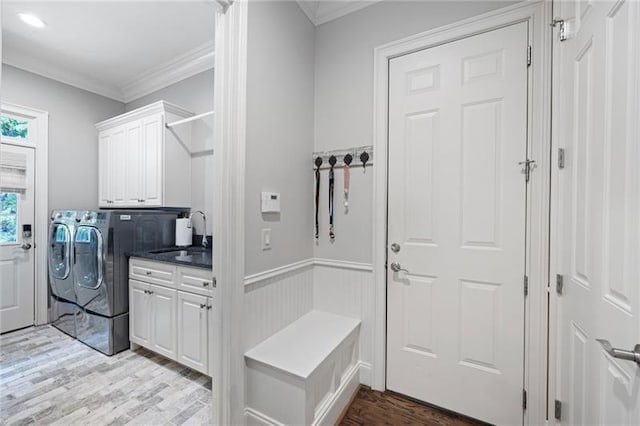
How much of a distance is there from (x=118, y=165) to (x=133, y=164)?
0.33m

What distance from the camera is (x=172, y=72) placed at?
3.12 m

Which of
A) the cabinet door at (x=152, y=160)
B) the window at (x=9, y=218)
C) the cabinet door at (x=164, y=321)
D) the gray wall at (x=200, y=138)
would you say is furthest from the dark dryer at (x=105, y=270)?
the window at (x=9, y=218)

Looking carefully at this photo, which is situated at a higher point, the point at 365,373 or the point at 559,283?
the point at 559,283

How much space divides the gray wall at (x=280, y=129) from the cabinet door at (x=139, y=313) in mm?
1365

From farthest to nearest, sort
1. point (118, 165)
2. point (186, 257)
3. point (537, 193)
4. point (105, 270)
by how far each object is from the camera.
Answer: point (118, 165) → point (105, 270) → point (186, 257) → point (537, 193)

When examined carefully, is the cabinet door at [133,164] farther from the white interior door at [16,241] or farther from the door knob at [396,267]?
the door knob at [396,267]

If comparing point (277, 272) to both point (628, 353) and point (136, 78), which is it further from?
point (136, 78)

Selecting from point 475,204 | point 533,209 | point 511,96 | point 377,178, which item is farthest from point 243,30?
point 533,209

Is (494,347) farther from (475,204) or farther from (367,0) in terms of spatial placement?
(367,0)

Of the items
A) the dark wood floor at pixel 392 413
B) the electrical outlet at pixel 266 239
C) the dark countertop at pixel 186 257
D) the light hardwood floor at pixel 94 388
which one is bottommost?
the light hardwood floor at pixel 94 388

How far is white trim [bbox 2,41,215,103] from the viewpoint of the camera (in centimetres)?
286

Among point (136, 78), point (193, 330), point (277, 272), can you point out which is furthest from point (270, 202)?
point (136, 78)

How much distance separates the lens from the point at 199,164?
9.95 feet

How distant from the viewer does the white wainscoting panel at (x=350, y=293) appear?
200cm
